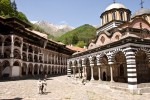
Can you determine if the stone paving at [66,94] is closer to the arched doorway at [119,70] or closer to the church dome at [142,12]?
the arched doorway at [119,70]

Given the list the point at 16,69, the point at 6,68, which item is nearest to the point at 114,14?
the point at 16,69

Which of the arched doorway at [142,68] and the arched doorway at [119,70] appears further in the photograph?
the arched doorway at [119,70]

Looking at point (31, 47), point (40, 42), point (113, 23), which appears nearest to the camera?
point (113, 23)

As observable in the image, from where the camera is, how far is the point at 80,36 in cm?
11256

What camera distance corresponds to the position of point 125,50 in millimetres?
17094

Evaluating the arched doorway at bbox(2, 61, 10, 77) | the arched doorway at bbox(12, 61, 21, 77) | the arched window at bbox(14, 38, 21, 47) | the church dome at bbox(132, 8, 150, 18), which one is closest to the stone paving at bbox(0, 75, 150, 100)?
the arched doorway at bbox(12, 61, 21, 77)

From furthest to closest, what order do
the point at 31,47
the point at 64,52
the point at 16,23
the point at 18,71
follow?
1. the point at 64,52
2. the point at 31,47
3. the point at 16,23
4. the point at 18,71

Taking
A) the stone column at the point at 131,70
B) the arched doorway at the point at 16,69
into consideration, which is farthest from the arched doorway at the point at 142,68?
the arched doorway at the point at 16,69

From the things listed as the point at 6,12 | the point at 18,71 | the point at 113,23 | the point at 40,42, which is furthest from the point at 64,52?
the point at 113,23

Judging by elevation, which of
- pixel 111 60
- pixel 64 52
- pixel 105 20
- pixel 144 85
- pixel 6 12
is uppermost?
pixel 6 12

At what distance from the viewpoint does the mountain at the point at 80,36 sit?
103 meters

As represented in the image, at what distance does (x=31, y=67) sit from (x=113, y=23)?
2262cm

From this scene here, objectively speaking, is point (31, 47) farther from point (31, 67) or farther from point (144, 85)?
point (144, 85)

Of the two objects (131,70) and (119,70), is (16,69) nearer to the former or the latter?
(119,70)
